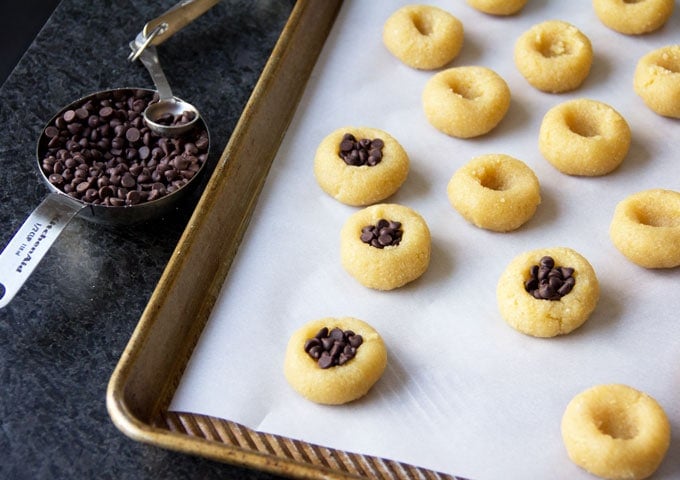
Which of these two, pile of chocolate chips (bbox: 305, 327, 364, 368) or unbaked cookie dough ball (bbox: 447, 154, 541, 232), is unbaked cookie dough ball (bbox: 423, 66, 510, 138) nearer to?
unbaked cookie dough ball (bbox: 447, 154, 541, 232)

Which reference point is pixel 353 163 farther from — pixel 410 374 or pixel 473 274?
pixel 410 374

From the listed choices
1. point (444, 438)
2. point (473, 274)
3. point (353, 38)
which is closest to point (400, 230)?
point (473, 274)

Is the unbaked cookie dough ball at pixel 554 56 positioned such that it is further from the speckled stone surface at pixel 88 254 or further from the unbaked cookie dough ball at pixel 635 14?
the speckled stone surface at pixel 88 254

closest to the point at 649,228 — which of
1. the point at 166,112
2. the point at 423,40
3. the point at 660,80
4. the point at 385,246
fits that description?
the point at 660,80

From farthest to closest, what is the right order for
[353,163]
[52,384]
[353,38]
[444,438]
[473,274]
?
[353,38]
[353,163]
[473,274]
[52,384]
[444,438]

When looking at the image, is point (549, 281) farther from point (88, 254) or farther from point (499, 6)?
point (88, 254)

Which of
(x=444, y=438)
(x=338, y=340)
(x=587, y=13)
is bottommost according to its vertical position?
(x=444, y=438)

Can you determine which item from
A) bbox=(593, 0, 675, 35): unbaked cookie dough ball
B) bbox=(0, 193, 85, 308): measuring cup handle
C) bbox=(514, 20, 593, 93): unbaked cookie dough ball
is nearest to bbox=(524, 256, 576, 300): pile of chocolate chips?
bbox=(514, 20, 593, 93): unbaked cookie dough ball
